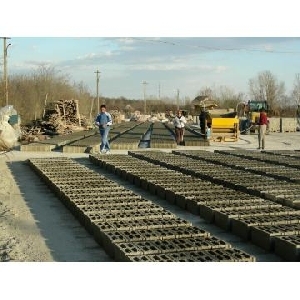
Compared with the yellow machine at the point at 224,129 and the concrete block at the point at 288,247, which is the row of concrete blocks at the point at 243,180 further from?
the yellow machine at the point at 224,129

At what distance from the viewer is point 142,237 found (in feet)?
16.3

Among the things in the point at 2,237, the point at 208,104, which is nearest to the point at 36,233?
the point at 2,237

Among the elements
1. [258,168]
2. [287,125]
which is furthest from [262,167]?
[287,125]

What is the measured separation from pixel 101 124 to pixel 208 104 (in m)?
15.0

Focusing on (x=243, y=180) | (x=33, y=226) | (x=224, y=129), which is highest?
(x=224, y=129)

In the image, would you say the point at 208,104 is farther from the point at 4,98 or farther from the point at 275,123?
the point at 4,98

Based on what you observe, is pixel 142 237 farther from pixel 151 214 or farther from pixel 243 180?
pixel 243 180

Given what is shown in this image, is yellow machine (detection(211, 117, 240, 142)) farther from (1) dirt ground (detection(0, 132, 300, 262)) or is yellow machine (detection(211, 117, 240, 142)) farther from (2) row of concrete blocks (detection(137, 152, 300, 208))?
(1) dirt ground (detection(0, 132, 300, 262))

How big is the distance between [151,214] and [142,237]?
1.10 m

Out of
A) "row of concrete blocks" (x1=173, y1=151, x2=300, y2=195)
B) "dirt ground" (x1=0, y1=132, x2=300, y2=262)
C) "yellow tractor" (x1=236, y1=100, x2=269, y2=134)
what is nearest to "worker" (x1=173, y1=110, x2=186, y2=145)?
"row of concrete blocks" (x1=173, y1=151, x2=300, y2=195)

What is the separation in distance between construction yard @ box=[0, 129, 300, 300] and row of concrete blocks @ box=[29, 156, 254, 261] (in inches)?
0.4

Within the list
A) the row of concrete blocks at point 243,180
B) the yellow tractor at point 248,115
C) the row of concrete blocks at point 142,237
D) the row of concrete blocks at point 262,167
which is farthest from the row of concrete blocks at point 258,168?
the yellow tractor at point 248,115

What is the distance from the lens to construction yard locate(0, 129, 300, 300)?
15.6 feet

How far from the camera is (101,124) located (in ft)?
48.1
